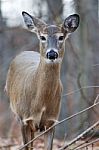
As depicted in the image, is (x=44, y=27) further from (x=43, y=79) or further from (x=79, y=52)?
(x=79, y=52)

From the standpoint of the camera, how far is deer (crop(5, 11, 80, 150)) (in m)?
7.59

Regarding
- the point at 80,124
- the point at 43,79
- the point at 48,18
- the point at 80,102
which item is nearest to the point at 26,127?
the point at 43,79

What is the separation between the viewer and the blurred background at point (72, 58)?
11789 millimetres

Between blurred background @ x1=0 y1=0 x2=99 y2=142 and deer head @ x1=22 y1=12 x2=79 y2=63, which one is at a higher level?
deer head @ x1=22 y1=12 x2=79 y2=63

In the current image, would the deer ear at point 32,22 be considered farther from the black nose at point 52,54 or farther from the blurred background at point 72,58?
the blurred background at point 72,58

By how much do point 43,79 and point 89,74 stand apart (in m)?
4.11

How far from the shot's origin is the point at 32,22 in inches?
319

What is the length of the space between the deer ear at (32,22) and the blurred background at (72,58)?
249 cm

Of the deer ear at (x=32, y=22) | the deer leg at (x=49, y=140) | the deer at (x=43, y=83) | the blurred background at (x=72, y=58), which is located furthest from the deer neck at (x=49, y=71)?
the blurred background at (x=72, y=58)

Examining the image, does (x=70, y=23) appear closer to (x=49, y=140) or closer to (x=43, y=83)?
(x=43, y=83)

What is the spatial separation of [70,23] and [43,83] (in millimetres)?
755

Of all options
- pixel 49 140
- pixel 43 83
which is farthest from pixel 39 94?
pixel 49 140

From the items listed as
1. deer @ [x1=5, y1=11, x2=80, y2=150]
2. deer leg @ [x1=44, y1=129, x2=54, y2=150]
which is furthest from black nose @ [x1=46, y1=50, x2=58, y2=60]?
deer leg @ [x1=44, y1=129, x2=54, y2=150]

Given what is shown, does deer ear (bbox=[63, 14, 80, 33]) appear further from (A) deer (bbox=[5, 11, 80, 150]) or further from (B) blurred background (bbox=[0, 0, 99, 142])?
(B) blurred background (bbox=[0, 0, 99, 142])
